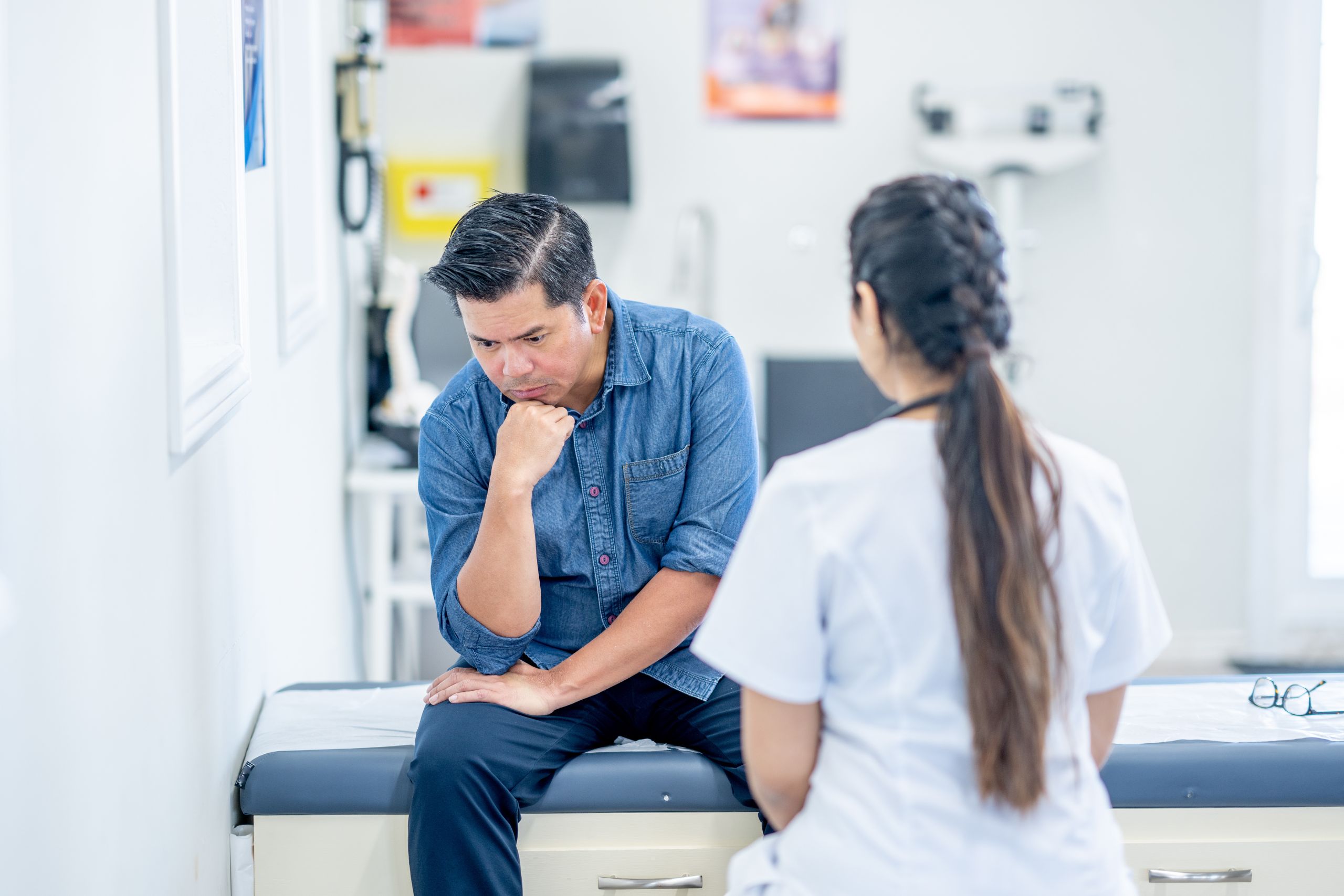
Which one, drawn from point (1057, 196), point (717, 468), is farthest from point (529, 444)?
point (1057, 196)

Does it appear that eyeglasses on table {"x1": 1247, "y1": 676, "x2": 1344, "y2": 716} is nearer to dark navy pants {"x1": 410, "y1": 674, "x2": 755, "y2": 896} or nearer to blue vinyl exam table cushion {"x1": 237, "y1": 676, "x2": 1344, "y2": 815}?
blue vinyl exam table cushion {"x1": 237, "y1": 676, "x2": 1344, "y2": 815}

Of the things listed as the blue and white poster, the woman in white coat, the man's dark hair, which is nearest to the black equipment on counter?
the blue and white poster

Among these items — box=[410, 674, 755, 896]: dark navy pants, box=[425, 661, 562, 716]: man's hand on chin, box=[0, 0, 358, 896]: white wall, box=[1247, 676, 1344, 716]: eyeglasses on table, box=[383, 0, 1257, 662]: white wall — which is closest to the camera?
box=[0, 0, 358, 896]: white wall

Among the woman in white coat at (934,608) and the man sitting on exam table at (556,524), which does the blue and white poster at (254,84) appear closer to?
the man sitting on exam table at (556,524)

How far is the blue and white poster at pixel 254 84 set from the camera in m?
1.73

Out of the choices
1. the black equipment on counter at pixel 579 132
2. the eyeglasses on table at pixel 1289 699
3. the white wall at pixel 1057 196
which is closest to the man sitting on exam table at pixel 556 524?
the eyeglasses on table at pixel 1289 699

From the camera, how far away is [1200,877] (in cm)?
156

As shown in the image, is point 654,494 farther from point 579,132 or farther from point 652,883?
point 579,132

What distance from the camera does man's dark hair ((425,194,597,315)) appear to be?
1419 millimetres

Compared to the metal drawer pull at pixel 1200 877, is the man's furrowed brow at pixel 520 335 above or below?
above

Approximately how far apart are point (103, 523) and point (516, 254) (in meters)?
0.55

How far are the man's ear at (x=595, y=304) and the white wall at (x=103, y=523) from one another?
1.57 ft

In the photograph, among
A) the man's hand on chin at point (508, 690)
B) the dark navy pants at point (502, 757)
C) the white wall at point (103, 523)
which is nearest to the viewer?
the white wall at point (103, 523)

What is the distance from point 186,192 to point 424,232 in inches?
83.7
